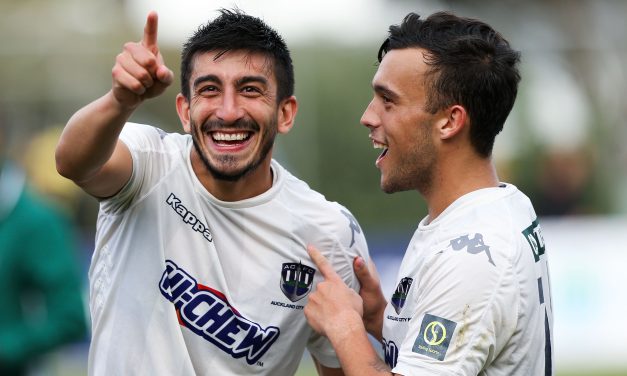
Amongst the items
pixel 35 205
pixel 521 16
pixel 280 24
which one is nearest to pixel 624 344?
pixel 280 24

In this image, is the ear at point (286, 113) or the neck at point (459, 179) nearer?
the neck at point (459, 179)

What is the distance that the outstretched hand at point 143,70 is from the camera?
12.5ft

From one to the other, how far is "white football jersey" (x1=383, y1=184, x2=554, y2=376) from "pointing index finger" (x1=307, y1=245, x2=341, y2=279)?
43 cm

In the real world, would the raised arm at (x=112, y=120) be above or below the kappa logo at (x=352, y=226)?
below

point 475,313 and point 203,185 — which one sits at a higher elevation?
point 203,185

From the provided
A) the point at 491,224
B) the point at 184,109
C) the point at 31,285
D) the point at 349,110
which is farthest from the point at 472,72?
the point at 349,110

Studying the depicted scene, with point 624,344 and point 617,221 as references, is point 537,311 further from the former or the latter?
point 617,221

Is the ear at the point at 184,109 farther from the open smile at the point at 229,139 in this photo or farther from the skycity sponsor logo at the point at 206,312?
the skycity sponsor logo at the point at 206,312

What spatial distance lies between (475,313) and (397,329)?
491 mm

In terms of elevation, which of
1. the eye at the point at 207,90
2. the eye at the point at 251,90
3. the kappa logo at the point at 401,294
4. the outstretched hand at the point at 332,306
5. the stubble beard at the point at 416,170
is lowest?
the outstretched hand at the point at 332,306

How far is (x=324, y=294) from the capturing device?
4441 mm

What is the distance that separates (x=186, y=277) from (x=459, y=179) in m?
1.24

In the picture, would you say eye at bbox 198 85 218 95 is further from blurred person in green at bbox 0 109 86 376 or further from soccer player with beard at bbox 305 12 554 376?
blurred person in green at bbox 0 109 86 376

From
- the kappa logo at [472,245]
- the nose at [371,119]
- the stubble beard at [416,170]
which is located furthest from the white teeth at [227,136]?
the kappa logo at [472,245]
